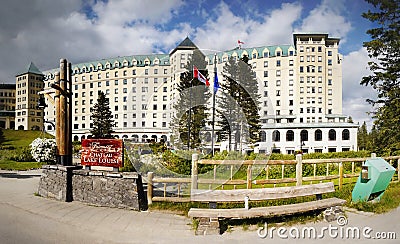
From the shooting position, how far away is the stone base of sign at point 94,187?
637 centimetres

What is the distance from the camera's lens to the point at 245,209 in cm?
530

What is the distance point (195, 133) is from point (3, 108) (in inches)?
3536

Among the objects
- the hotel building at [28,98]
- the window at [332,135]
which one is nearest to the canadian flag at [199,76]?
the window at [332,135]

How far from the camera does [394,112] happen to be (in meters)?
16.8

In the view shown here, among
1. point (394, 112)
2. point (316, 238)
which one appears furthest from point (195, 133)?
point (394, 112)

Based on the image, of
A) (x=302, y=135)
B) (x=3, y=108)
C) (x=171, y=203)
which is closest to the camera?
(x=171, y=203)

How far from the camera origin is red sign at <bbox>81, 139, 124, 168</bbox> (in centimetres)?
694

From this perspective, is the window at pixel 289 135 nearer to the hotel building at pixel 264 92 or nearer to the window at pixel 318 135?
the hotel building at pixel 264 92

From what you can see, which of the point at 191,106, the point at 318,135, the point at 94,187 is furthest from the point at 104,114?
the point at 318,135

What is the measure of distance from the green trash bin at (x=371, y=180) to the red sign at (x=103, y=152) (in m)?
5.96

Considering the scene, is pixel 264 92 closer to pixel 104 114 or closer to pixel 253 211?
pixel 253 211

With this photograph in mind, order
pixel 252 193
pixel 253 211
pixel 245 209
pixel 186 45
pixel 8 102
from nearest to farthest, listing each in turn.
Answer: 1. pixel 253 211
2. pixel 245 209
3. pixel 252 193
4. pixel 186 45
5. pixel 8 102

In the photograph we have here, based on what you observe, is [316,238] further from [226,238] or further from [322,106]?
[322,106]

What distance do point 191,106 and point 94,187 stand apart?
315cm
